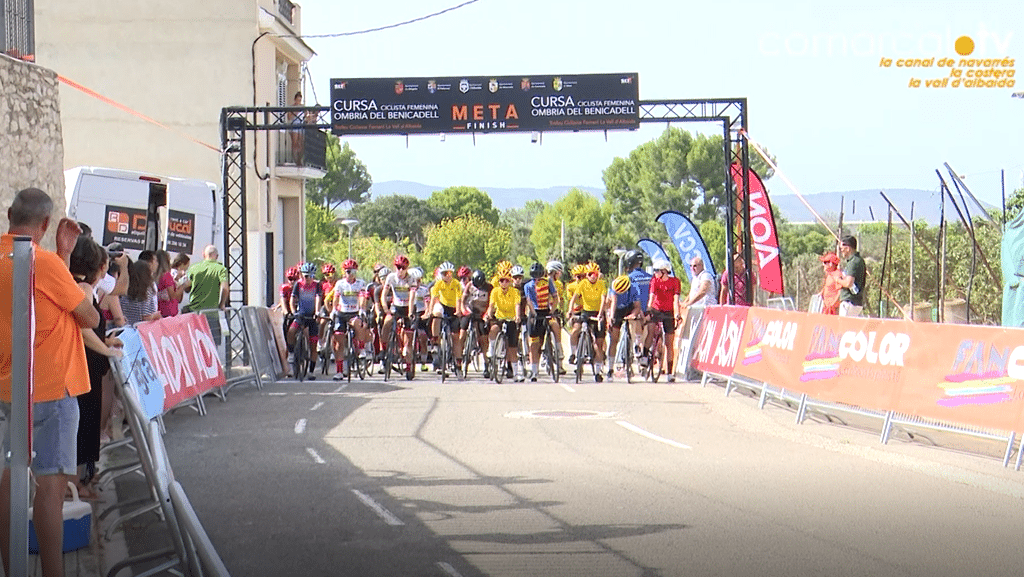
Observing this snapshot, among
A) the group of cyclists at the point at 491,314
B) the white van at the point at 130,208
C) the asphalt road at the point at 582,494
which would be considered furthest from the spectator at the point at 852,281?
the white van at the point at 130,208

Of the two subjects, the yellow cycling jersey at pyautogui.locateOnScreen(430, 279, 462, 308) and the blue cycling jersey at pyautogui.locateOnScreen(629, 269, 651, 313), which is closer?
the yellow cycling jersey at pyautogui.locateOnScreen(430, 279, 462, 308)

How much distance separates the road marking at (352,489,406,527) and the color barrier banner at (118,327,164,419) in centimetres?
160

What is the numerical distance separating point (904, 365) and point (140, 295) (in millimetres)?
7365

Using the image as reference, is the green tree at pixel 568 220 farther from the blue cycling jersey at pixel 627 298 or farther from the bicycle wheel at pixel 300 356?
the bicycle wheel at pixel 300 356

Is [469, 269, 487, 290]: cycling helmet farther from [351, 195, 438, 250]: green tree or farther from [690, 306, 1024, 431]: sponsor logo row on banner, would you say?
[351, 195, 438, 250]: green tree

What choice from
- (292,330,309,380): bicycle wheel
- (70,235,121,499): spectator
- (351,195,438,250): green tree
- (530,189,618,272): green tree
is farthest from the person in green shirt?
(351,195,438,250): green tree

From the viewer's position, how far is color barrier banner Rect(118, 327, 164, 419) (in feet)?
31.4

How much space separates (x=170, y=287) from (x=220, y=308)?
5.97 ft

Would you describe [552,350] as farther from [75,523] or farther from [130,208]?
[75,523]

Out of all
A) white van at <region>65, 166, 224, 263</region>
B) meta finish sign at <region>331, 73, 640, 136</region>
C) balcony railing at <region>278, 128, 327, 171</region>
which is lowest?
white van at <region>65, 166, 224, 263</region>

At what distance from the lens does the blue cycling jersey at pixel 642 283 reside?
22.3m

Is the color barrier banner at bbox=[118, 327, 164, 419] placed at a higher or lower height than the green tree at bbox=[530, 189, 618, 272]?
lower

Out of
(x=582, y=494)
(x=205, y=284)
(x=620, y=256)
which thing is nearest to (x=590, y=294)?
(x=205, y=284)

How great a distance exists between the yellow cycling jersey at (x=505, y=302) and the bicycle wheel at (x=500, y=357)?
0.84ft
